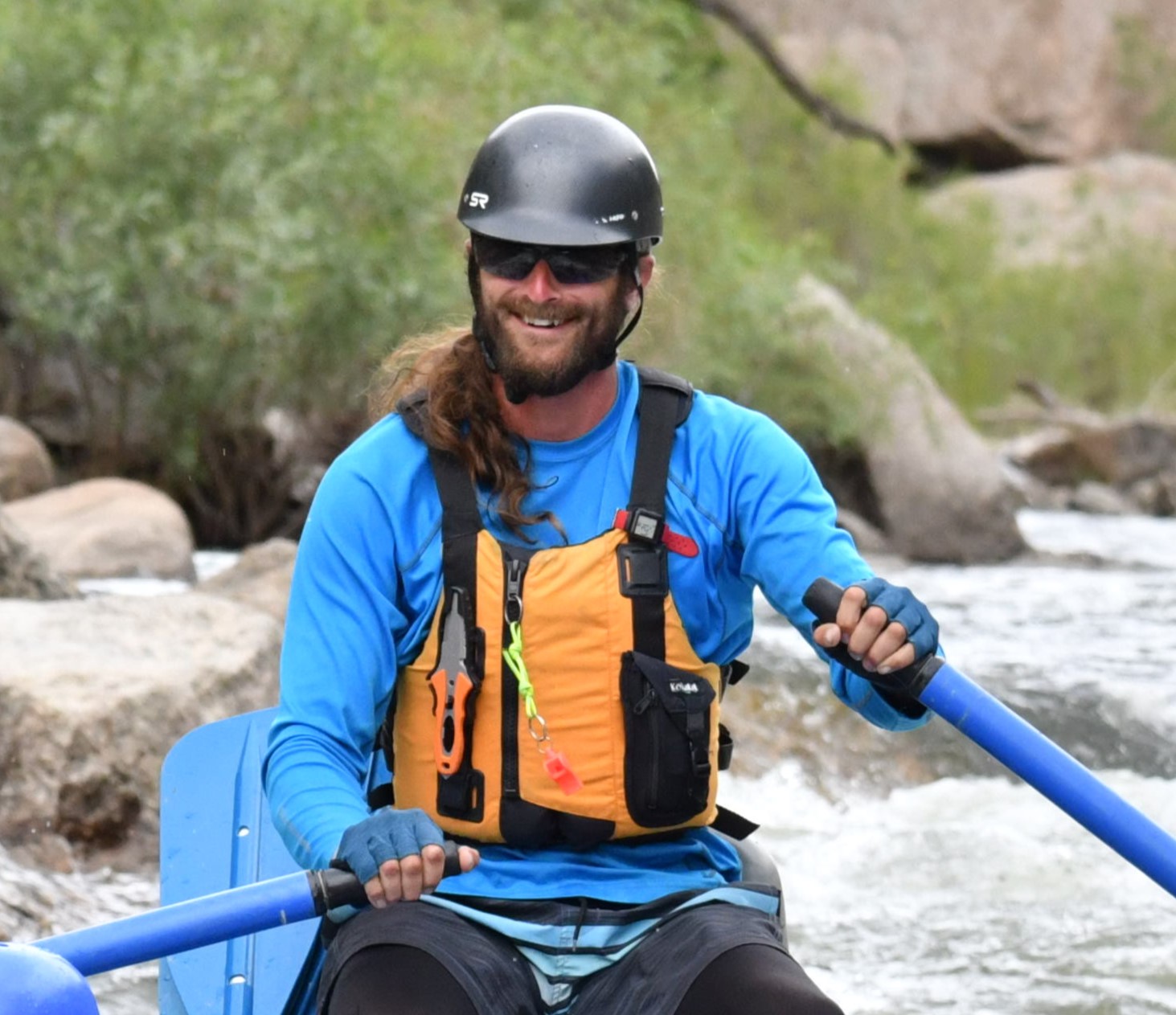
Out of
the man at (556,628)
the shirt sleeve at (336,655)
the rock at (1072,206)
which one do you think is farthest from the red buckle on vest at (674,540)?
the rock at (1072,206)

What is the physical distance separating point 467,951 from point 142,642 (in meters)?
2.64

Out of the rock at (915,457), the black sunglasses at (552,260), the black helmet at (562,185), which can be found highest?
the black helmet at (562,185)

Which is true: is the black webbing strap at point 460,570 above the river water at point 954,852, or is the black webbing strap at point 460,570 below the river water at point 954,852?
above

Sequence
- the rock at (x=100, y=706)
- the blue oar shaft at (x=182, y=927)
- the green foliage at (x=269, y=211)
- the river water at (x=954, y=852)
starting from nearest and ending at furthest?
the blue oar shaft at (x=182, y=927)
the river water at (x=954, y=852)
the rock at (x=100, y=706)
the green foliage at (x=269, y=211)

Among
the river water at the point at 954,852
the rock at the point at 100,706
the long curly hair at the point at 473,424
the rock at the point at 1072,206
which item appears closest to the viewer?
the long curly hair at the point at 473,424

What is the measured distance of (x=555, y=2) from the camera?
16.0m

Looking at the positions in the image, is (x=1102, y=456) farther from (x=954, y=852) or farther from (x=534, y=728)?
(x=534, y=728)

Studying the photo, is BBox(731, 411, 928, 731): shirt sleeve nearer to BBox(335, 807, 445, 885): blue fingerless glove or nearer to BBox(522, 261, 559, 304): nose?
BBox(522, 261, 559, 304): nose

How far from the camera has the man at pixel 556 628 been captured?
6.38 feet

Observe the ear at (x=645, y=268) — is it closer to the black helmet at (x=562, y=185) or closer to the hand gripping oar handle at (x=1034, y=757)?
the black helmet at (x=562, y=185)

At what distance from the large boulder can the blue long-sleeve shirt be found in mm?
27766

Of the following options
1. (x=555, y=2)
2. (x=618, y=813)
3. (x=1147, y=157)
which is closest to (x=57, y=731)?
(x=618, y=813)

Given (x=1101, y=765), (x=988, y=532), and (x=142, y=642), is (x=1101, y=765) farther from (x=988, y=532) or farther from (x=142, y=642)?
(x=988, y=532)

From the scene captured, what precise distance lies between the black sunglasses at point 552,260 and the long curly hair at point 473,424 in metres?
0.12
